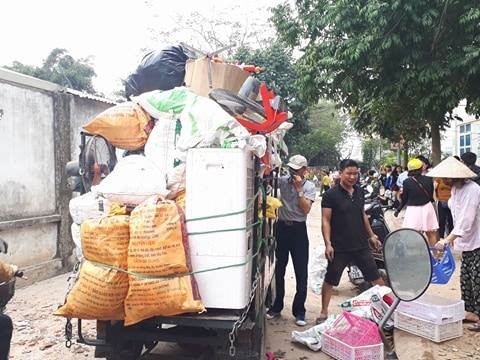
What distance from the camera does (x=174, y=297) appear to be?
2436 mm

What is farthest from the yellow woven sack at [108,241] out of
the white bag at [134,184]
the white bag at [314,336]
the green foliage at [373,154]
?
the green foliage at [373,154]

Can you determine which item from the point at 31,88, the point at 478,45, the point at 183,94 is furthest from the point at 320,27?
the point at 183,94

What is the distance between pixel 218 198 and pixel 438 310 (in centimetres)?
272

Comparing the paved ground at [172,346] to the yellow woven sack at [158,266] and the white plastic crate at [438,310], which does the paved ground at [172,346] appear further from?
the yellow woven sack at [158,266]

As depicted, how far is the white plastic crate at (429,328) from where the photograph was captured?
4.22m

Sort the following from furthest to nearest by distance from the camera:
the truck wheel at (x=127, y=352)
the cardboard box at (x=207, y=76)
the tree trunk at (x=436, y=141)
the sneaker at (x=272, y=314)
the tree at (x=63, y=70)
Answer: the tree at (x=63, y=70) → the tree trunk at (x=436, y=141) → the sneaker at (x=272, y=314) → the cardboard box at (x=207, y=76) → the truck wheel at (x=127, y=352)

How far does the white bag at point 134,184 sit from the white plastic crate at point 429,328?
292 centimetres

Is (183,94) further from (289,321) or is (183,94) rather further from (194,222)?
(289,321)

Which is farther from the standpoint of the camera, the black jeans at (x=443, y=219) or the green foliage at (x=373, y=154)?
the green foliage at (x=373, y=154)

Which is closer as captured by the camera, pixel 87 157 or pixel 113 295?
pixel 113 295

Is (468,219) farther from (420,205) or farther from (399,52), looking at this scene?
(399,52)

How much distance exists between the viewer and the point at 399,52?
25.1ft

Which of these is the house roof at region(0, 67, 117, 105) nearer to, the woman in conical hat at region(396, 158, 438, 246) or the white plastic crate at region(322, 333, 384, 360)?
the white plastic crate at region(322, 333, 384, 360)

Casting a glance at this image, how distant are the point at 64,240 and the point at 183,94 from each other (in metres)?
4.95
